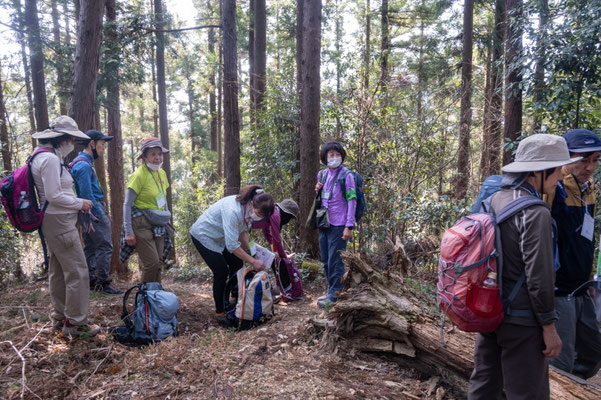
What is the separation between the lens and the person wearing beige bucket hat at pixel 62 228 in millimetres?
3557

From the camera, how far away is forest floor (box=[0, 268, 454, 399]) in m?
2.97

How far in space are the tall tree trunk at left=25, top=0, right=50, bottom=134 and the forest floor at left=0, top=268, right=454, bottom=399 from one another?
35.3ft

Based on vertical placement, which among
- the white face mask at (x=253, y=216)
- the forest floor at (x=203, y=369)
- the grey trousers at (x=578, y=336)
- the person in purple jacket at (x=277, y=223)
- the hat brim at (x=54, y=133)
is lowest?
the forest floor at (x=203, y=369)

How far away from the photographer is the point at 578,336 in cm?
300

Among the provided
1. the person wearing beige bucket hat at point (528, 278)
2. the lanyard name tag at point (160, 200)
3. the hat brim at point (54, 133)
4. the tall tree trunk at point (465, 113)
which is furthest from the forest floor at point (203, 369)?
the tall tree trunk at point (465, 113)

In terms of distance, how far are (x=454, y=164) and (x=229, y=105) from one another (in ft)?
18.1

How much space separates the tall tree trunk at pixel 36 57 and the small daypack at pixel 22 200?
417 inches

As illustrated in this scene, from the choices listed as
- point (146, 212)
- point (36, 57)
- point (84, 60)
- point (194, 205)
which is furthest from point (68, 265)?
point (36, 57)

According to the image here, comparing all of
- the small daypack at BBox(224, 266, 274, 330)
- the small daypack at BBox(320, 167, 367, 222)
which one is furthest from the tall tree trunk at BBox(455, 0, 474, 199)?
the small daypack at BBox(224, 266, 274, 330)

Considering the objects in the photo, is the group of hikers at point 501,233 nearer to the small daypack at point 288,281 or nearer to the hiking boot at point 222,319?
the hiking boot at point 222,319

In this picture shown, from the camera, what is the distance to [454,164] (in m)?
8.58

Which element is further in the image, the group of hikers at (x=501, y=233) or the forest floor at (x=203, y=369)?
the forest floor at (x=203, y=369)

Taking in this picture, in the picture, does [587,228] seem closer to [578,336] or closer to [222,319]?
[578,336]

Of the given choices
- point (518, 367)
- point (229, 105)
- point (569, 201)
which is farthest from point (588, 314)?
point (229, 105)
